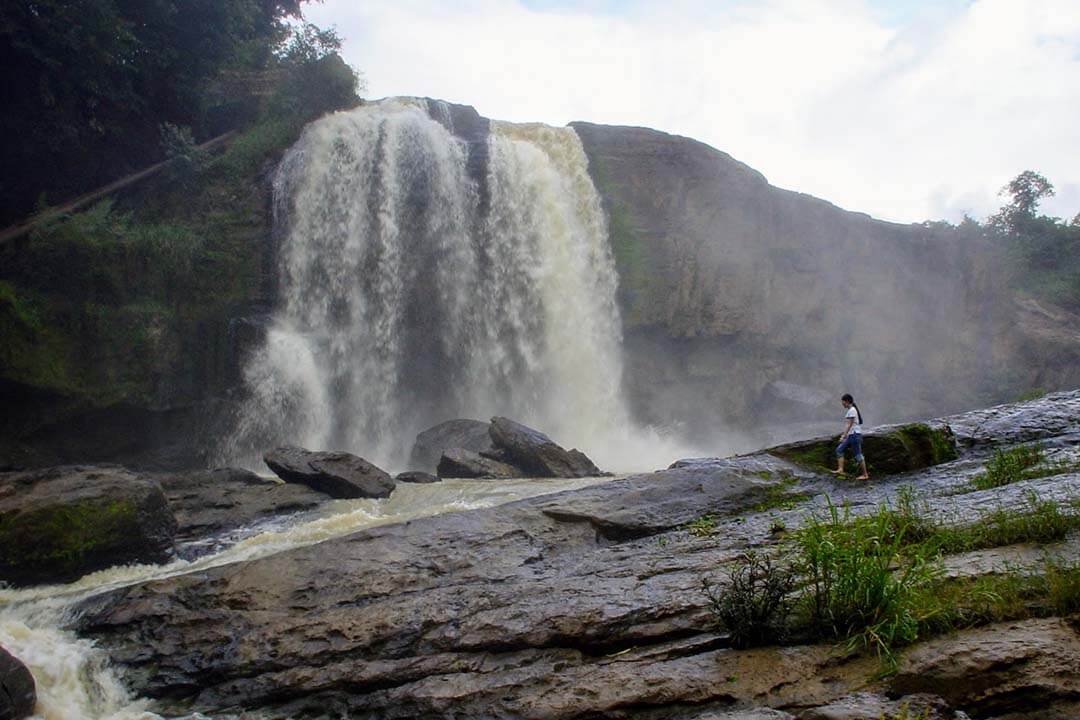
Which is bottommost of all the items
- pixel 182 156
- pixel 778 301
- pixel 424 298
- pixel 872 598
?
pixel 872 598

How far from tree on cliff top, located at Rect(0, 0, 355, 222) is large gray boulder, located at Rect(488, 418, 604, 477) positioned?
46.2 ft

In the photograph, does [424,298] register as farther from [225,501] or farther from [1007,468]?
[1007,468]

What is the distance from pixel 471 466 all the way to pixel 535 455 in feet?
4.42

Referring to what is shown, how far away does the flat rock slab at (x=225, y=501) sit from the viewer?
1163 centimetres

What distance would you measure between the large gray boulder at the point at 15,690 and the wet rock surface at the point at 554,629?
2.46 feet

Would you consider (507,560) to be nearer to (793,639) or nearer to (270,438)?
(793,639)

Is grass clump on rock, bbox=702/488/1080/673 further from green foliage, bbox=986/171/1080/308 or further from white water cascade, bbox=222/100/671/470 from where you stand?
green foliage, bbox=986/171/1080/308

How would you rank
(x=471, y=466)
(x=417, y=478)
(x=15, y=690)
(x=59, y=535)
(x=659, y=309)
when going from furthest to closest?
1. (x=659, y=309)
2. (x=471, y=466)
3. (x=417, y=478)
4. (x=59, y=535)
5. (x=15, y=690)

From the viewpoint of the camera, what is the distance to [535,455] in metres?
15.5

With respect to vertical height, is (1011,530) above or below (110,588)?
above

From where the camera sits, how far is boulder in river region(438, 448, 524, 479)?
14979mm

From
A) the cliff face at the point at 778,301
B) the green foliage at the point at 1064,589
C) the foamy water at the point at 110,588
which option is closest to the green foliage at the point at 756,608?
the green foliage at the point at 1064,589

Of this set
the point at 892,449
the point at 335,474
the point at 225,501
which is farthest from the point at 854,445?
the point at 225,501

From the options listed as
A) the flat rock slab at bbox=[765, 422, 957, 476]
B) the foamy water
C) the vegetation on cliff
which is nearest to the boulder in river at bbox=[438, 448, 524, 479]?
the foamy water
